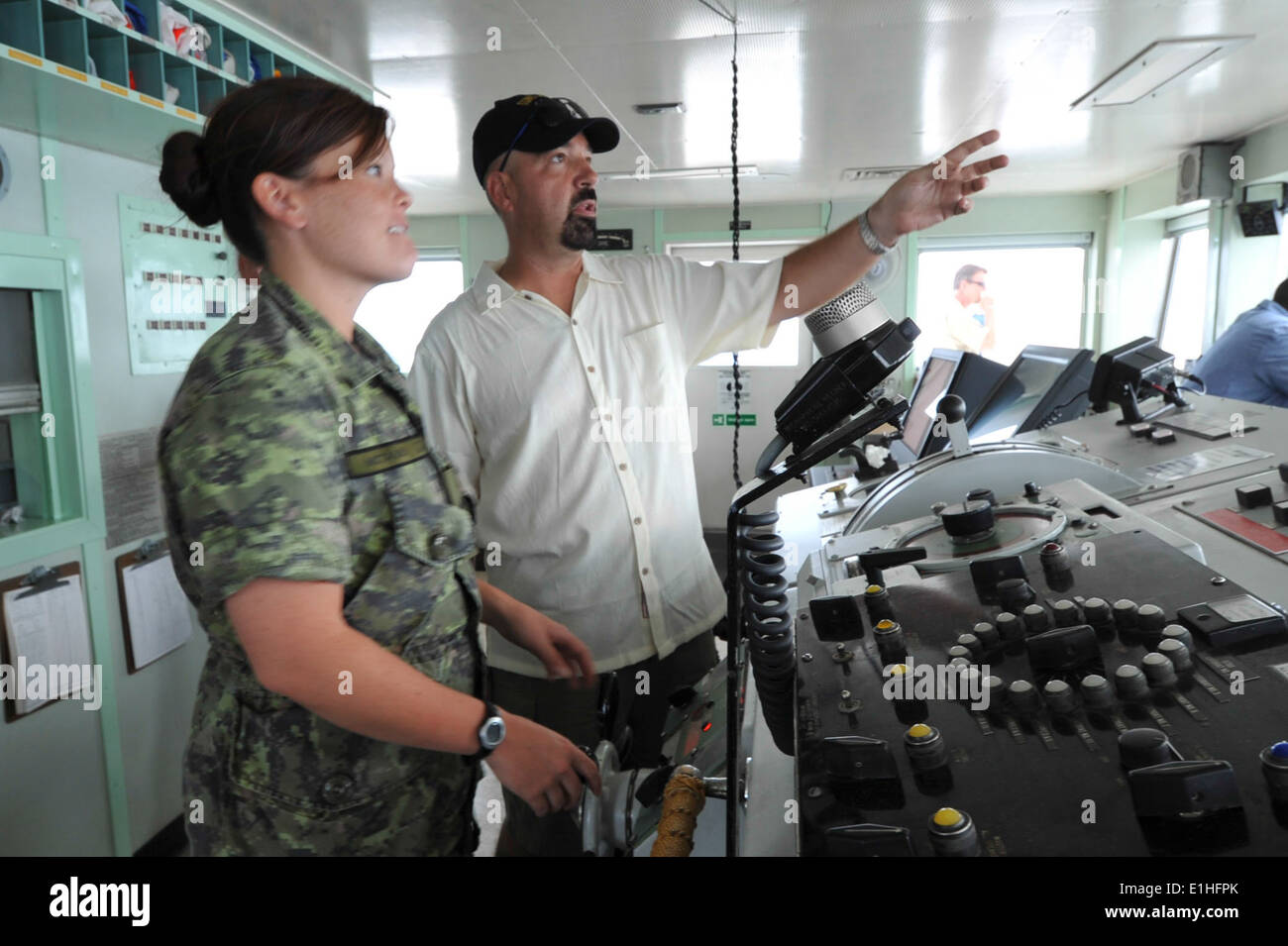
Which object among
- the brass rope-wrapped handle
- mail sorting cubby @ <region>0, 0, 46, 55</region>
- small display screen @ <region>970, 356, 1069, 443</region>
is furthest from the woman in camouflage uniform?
Result: small display screen @ <region>970, 356, 1069, 443</region>

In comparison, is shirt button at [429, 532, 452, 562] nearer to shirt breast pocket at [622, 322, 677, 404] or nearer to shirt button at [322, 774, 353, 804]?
shirt button at [322, 774, 353, 804]

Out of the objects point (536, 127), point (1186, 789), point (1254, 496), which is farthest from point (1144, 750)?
point (536, 127)

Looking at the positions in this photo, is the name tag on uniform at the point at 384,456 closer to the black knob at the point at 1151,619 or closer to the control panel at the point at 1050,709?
the control panel at the point at 1050,709

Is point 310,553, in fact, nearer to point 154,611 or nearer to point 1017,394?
point 154,611

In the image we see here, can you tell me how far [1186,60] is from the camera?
3.30 m

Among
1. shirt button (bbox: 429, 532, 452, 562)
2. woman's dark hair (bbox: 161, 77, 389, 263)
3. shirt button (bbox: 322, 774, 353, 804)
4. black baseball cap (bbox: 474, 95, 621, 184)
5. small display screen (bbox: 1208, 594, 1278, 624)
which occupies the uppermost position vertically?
black baseball cap (bbox: 474, 95, 621, 184)

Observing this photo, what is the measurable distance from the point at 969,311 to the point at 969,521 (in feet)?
19.7

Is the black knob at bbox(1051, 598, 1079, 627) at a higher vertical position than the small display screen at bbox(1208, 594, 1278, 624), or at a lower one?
lower

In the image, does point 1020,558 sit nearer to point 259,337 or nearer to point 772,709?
point 772,709

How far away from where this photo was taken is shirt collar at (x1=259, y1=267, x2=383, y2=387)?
1.00 metres

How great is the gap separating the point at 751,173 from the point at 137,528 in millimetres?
3971

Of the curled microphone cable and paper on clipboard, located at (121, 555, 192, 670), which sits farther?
paper on clipboard, located at (121, 555, 192, 670)

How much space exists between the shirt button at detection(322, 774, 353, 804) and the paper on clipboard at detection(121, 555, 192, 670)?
1907 millimetres

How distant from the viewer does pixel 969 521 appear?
1283mm
